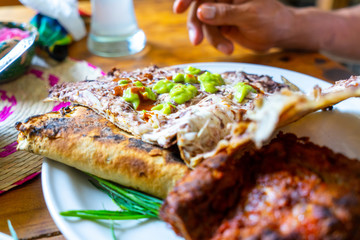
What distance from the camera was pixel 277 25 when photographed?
3225mm

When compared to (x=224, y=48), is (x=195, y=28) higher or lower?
higher

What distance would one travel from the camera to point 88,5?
4.84m

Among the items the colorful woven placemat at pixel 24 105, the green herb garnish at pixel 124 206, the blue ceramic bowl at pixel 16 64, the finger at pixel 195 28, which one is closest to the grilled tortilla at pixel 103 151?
the green herb garnish at pixel 124 206

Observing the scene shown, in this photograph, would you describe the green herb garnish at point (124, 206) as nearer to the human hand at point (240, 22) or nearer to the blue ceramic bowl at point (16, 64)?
the blue ceramic bowl at point (16, 64)

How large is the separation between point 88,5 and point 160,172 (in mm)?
4021

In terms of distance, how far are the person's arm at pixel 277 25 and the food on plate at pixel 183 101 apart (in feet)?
3.27

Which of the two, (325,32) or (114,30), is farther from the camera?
(325,32)

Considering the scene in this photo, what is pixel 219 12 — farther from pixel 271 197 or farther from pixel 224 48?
pixel 271 197

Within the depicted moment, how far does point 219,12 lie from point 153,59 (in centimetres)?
83

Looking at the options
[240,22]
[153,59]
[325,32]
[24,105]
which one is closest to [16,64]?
[24,105]

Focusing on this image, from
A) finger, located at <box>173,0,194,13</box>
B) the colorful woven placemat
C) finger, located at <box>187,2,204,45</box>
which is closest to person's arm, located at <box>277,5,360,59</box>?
finger, located at <box>187,2,204,45</box>

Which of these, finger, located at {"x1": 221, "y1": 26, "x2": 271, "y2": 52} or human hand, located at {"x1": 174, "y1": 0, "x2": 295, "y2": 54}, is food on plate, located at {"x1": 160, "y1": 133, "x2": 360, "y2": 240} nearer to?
human hand, located at {"x1": 174, "y1": 0, "x2": 295, "y2": 54}

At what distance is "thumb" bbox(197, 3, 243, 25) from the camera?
295 cm

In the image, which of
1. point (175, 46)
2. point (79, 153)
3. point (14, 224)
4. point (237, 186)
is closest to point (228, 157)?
point (237, 186)
